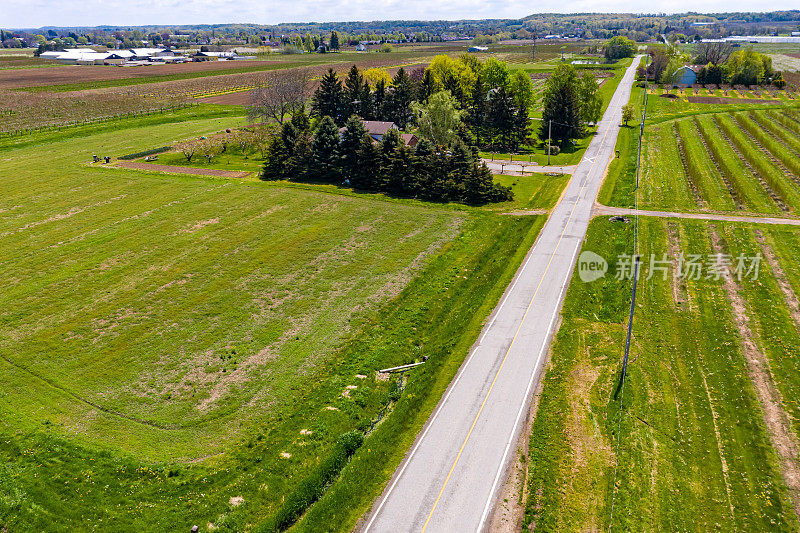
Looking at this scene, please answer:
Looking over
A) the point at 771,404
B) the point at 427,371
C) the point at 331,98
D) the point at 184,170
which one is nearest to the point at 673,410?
the point at 771,404

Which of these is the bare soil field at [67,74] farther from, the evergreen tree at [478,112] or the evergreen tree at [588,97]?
the evergreen tree at [588,97]

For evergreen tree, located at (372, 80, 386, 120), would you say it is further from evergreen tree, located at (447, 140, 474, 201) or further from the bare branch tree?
evergreen tree, located at (447, 140, 474, 201)

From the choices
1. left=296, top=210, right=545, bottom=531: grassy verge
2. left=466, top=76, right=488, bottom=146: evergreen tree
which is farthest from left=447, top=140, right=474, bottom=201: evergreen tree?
left=466, top=76, right=488, bottom=146: evergreen tree

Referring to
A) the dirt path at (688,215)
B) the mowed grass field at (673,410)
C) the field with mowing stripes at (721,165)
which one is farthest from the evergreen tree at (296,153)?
the mowed grass field at (673,410)

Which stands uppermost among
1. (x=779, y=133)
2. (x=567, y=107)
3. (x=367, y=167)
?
(x=567, y=107)

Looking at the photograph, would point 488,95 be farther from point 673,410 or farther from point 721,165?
point 673,410

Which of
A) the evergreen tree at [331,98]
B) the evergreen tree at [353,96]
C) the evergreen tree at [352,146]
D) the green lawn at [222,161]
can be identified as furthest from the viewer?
the evergreen tree at [331,98]
